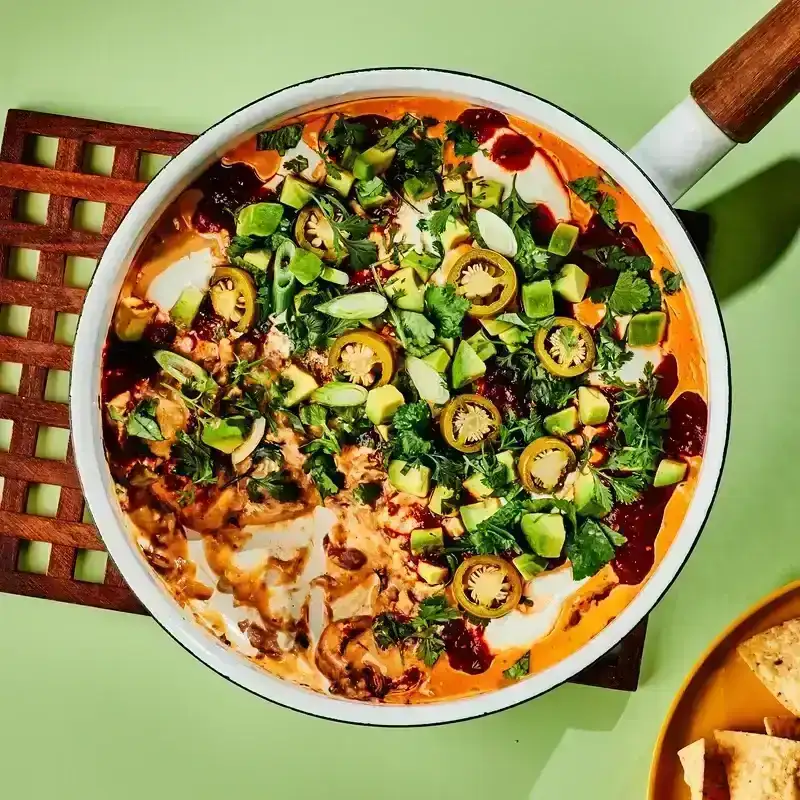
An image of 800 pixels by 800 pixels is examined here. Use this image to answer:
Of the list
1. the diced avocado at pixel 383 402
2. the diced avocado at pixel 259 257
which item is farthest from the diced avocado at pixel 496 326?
the diced avocado at pixel 259 257

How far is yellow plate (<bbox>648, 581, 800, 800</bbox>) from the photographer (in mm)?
1054

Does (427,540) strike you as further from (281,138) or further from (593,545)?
(281,138)

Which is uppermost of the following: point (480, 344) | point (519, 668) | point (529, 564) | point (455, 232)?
point (455, 232)

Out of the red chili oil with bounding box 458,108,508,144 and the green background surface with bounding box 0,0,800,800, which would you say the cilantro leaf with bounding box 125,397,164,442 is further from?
the red chili oil with bounding box 458,108,508,144

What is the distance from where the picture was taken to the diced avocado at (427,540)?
956 millimetres

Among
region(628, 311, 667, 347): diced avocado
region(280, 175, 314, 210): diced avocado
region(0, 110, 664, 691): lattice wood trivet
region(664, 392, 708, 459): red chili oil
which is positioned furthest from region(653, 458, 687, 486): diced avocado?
region(280, 175, 314, 210): diced avocado

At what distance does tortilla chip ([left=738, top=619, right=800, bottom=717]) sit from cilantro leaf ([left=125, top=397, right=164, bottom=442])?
672 millimetres

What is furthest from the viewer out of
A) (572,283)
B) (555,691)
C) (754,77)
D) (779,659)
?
(555,691)

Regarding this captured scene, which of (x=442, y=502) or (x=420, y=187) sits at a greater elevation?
(x=420, y=187)

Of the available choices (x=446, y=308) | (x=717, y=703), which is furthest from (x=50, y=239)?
(x=717, y=703)

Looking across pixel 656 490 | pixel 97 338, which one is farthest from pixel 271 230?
pixel 656 490

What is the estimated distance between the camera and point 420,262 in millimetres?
924

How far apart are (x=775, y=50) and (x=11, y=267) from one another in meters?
0.83

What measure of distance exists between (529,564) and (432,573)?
0.10 meters
